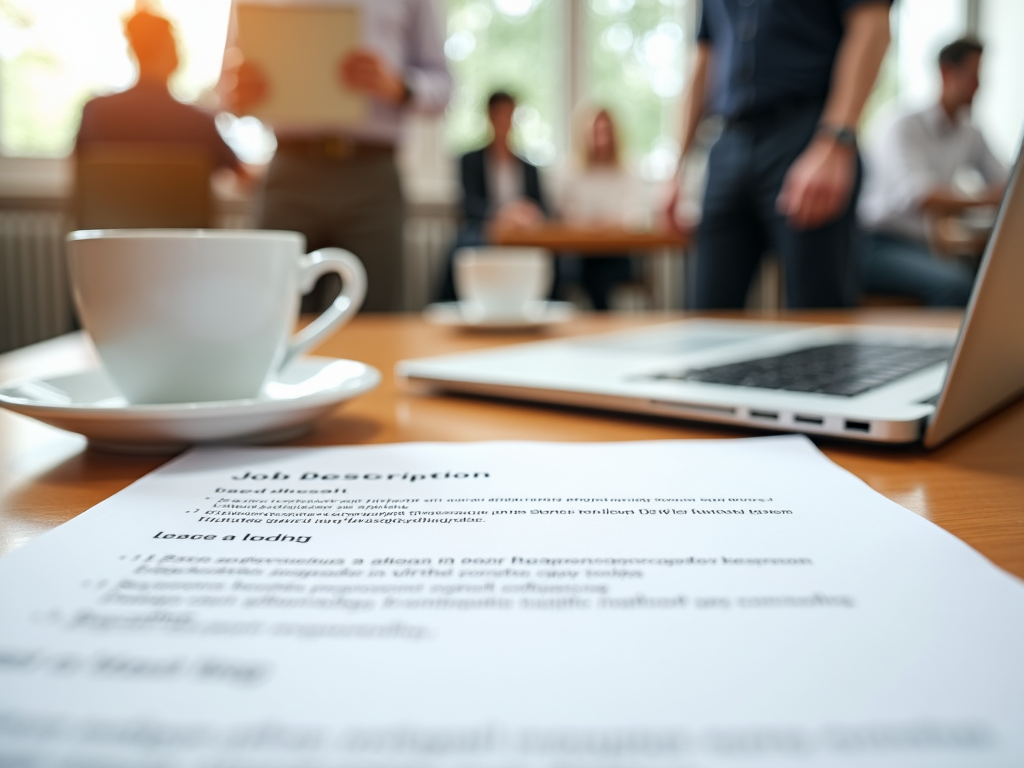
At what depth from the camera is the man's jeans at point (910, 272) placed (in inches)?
92.2

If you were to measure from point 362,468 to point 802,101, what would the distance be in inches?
49.5

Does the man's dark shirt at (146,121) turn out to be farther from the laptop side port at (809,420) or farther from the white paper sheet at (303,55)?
the laptop side port at (809,420)

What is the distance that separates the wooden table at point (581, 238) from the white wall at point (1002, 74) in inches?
90.2

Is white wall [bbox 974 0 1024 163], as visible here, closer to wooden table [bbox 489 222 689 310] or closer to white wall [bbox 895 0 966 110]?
white wall [bbox 895 0 966 110]

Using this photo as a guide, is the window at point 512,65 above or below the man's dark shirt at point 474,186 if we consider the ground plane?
above

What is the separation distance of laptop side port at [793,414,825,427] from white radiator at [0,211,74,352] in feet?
10.7

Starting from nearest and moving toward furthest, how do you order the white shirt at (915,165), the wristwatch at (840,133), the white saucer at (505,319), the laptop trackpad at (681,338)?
the laptop trackpad at (681,338) → the white saucer at (505,319) → the wristwatch at (840,133) → the white shirt at (915,165)

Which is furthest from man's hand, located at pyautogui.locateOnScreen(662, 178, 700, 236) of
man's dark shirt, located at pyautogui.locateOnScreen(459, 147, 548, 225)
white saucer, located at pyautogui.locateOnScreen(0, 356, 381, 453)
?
man's dark shirt, located at pyautogui.locateOnScreen(459, 147, 548, 225)

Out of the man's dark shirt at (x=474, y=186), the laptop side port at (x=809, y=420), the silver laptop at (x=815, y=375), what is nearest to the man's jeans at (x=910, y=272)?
the man's dark shirt at (x=474, y=186)

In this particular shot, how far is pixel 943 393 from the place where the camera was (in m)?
0.32

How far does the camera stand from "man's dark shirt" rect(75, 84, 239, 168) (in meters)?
2.21

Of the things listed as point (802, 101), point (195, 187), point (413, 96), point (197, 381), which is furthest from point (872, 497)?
point (195, 187)

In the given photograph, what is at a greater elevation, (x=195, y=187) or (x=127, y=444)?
(x=195, y=187)

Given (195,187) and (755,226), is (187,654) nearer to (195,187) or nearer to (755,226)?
(755,226)
